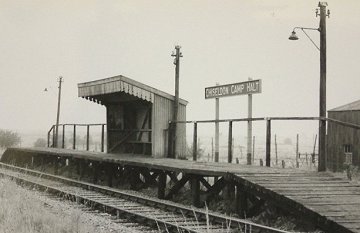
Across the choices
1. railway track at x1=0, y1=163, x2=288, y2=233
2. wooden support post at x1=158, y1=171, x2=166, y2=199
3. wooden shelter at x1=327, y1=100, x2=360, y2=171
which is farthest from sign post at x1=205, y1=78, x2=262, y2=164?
wooden shelter at x1=327, y1=100, x2=360, y2=171

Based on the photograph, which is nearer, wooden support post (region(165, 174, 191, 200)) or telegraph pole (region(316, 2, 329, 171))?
telegraph pole (region(316, 2, 329, 171))

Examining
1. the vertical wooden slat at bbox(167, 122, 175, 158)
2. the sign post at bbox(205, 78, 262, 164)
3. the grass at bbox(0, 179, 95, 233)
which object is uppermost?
the sign post at bbox(205, 78, 262, 164)

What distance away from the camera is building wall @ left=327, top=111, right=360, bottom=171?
2372cm

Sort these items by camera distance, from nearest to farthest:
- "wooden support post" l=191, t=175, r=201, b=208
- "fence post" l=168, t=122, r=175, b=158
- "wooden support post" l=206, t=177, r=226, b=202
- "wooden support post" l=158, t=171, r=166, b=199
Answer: "wooden support post" l=206, t=177, r=226, b=202 → "wooden support post" l=191, t=175, r=201, b=208 → "wooden support post" l=158, t=171, r=166, b=199 → "fence post" l=168, t=122, r=175, b=158

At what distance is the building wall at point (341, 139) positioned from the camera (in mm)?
23719

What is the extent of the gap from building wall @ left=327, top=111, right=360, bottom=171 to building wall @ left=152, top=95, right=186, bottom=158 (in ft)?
36.1

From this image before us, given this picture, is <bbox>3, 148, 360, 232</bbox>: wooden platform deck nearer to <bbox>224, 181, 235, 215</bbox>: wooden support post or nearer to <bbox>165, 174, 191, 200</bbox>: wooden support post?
<bbox>224, 181, 235, 215</bbox>: wooden support post

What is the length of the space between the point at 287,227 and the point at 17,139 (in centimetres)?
3981

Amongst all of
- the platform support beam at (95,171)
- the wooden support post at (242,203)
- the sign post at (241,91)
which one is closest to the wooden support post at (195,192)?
the wooden support post at (242,203)

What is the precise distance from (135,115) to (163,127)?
1.75 metres

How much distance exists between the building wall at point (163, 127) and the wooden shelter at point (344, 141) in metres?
10.7

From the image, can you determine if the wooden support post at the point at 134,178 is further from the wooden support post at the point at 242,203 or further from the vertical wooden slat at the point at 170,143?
the wooden support post at the point at 242,203

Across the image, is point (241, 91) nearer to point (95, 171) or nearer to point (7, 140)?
point (95, 171)

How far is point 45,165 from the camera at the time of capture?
870 inches
